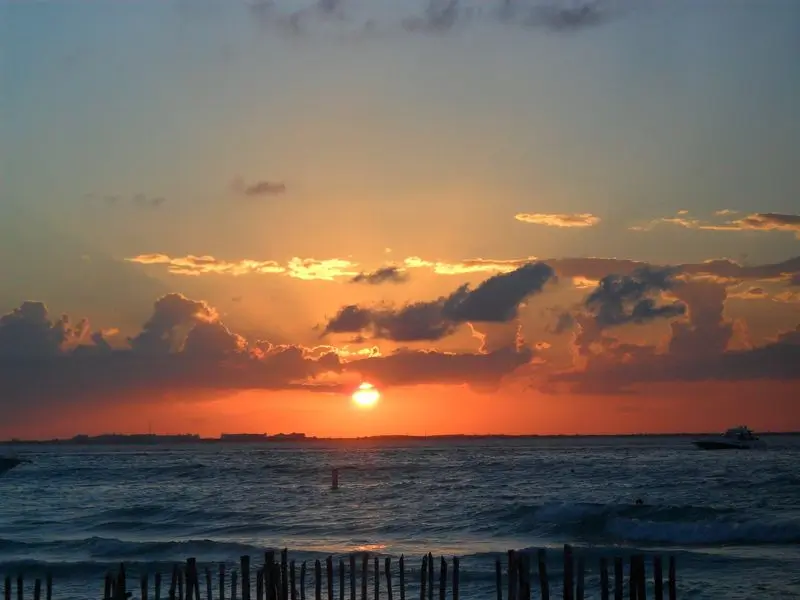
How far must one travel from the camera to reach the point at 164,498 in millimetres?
74688

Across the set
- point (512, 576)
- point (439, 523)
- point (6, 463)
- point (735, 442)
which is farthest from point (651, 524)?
point (735, 442)

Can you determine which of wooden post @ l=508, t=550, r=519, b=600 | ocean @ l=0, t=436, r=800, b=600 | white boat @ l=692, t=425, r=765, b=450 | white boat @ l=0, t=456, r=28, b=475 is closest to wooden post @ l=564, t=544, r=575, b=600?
wooden post @ l=508, t=550, r=519, b=600

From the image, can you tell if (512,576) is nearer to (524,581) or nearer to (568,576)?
(524,581)

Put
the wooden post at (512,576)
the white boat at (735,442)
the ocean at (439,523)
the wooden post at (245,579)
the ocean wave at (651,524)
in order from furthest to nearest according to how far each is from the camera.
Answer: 1. the white boat at (735,442)
2. the ocean wave at (651,524)
3. the ocean at (439,523)
4. the wooden post at (245,579)
5. the wooden post at (512,576)

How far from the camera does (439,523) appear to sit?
55.0m

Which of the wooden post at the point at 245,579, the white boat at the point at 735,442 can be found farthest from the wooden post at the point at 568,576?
the white boat at the point at 735,442

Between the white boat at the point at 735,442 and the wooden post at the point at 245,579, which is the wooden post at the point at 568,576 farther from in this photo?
the white boat at the point at 735,442

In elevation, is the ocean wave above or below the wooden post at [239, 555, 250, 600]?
below

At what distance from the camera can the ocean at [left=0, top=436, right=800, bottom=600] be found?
38.9 metres

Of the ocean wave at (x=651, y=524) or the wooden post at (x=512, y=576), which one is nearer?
the wooden post at (x=512, y=576)

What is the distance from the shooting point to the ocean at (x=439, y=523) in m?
38.9

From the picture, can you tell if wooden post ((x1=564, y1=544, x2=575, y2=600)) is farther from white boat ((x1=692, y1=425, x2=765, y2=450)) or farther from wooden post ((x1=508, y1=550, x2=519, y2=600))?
white boat ((x1=692, y1=425, x2=765, y2=450))

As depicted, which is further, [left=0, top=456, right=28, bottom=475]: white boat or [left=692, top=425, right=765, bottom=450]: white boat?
[left=692, top=425, right=765, bottom=450]: white boat

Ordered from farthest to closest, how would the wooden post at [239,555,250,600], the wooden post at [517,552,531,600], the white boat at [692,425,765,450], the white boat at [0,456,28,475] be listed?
the white boat at [692,425,765,450], the white boat at [0,456,28,475], the wooden post at [239,555,250,600], the wooden post at [517,552,531,600]
